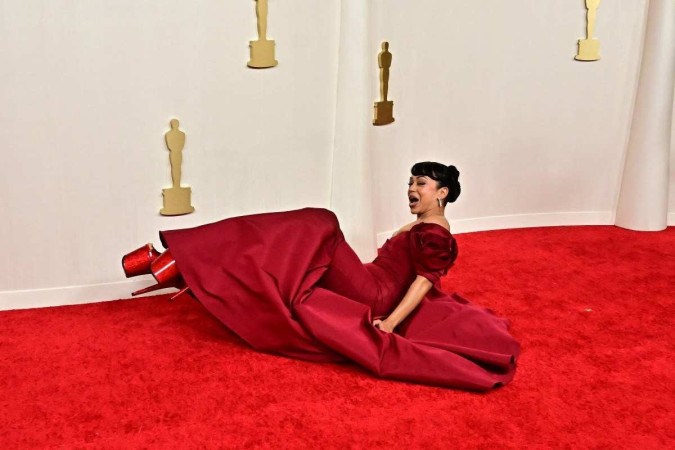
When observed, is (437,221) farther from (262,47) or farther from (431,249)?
(262,47)

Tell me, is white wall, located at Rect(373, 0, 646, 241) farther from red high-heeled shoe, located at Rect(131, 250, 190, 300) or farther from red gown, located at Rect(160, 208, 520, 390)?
red high-heeled shoe, located at Rect(131, 250, 190, 300)

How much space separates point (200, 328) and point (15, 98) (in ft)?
3.18

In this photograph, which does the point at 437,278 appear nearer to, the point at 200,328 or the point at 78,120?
the point at 200,328

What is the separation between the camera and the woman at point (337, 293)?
7.39 feet

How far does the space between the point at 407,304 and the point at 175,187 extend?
99 centimetres

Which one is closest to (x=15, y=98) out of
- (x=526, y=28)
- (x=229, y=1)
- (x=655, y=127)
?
(x=229, y=1)

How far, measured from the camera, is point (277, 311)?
7.57 feet

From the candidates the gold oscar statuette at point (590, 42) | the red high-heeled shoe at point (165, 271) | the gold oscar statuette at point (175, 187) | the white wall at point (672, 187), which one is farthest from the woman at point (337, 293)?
the white wall at point (672, 187)

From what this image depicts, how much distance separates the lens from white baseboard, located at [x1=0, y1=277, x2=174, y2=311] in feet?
9.07

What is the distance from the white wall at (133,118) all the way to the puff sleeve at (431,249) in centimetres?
79

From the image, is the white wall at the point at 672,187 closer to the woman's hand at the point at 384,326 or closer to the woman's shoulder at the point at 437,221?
the woman's shoulder at the point at 437,221

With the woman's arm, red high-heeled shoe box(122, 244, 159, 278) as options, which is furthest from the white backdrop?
the woman's arm

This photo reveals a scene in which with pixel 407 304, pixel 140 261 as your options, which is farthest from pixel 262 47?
pixel 407 304

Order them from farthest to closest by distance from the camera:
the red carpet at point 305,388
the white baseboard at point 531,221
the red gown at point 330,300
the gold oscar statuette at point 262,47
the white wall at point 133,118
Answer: the white baseboard at point 531,221 < the gold oscar statuette at point 262,47 < the white wall at point 133,118 < the red gown at point 330,300 < the red carpet at point 305,388
